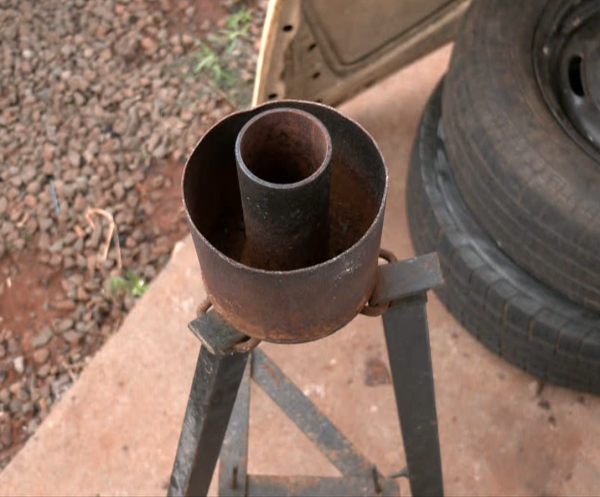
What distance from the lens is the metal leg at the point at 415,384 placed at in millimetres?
1391

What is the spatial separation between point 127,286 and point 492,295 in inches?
49.6

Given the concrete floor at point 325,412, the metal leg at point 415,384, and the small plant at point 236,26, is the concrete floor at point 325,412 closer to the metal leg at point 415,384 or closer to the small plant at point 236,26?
the metal leg at point 415,384

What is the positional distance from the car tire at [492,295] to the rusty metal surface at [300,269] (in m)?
0.88

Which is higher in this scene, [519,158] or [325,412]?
[519,158]

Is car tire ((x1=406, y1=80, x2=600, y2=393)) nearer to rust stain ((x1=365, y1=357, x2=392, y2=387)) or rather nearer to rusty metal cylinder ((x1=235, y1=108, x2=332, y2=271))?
rust stain ((x1=365, y1=357, x2=392, y2=387))

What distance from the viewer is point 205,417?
1508mm

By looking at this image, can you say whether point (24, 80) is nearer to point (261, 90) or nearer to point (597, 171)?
point (261, 90)

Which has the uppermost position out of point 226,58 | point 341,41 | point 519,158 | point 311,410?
point 341,41

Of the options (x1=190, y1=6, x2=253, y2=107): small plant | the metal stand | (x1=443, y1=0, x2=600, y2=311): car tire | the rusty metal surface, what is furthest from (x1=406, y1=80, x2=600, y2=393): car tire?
(x1=190, y1=6, x2=253, y2=107): small plant

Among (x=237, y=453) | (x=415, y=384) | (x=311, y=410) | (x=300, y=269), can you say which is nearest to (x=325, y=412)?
(x=311, y=410)

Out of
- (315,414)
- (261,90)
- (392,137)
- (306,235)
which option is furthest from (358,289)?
(392,137)

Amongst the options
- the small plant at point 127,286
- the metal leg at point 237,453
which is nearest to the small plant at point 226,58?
the small plant at point 127,286

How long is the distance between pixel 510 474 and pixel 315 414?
1.89 ft

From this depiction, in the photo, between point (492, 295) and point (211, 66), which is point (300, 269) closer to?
point (492, 295)
